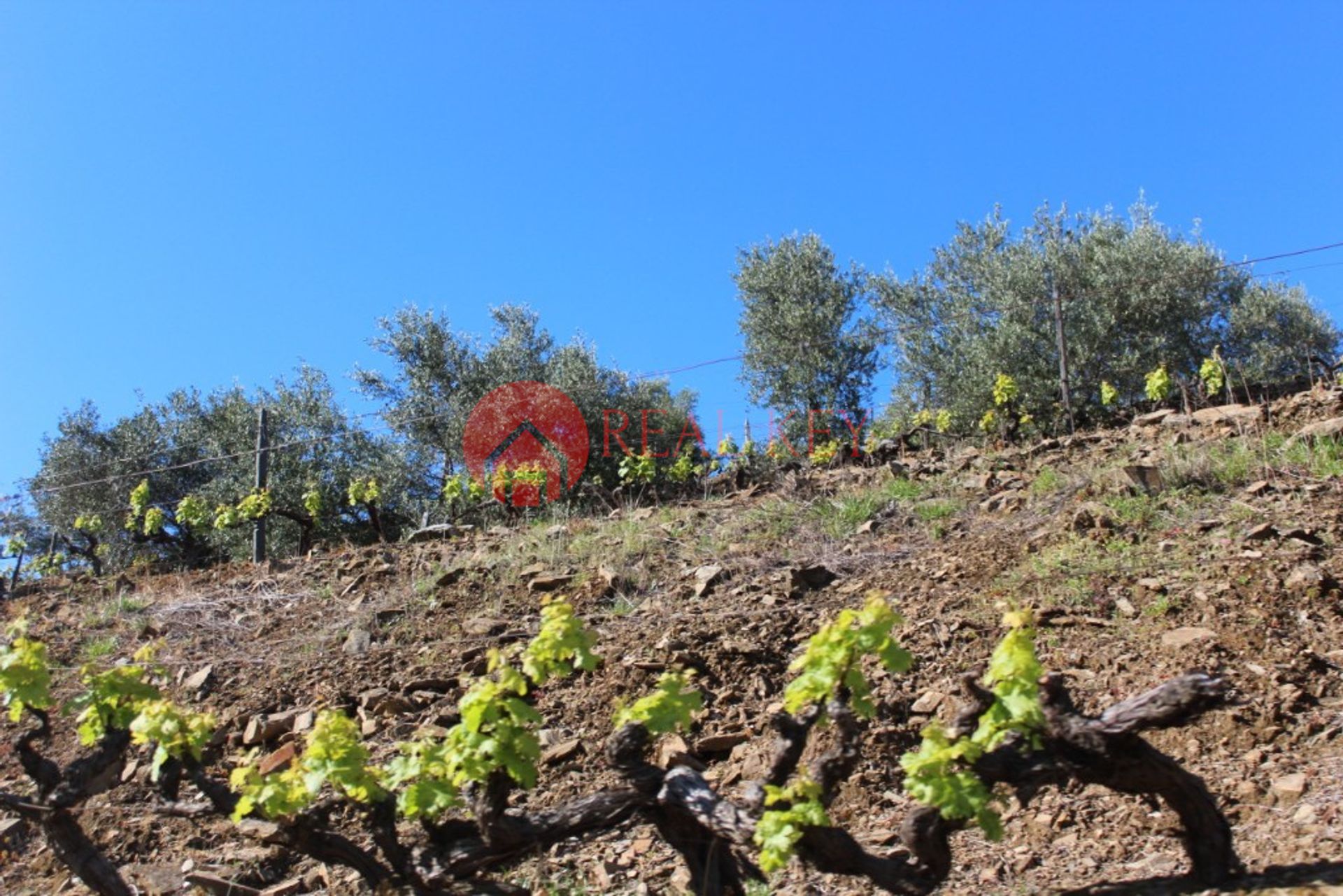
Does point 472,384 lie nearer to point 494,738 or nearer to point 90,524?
point 90,524

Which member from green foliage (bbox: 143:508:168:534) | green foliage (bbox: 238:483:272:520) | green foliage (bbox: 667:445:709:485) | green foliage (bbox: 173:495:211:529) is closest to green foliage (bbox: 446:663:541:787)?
green foliage (bbox: 667:445:709:485)

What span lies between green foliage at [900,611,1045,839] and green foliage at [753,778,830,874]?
0.26 m

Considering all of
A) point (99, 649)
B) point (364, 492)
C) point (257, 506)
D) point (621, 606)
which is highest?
point (364, 492)

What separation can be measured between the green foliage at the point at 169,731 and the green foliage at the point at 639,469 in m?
7.63

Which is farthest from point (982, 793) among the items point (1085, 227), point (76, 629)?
point (1085, 227)

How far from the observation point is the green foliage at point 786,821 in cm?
264

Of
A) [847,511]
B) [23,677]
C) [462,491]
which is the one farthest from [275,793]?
[462,491]

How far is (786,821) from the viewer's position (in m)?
2.72

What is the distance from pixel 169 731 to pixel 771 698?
2.76m

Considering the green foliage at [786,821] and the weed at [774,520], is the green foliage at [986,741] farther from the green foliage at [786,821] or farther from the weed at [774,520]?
the weed at [774,520]

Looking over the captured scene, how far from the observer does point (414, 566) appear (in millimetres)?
8625

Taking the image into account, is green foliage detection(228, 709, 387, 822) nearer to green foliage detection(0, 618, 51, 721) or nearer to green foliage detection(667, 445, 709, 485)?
green foliage detection(0, 618, 51, 721)

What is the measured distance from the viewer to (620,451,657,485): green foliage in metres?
11.4

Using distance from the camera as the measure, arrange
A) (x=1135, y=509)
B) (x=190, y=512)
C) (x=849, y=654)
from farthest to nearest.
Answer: (x=190, y=512) → (x=1135, y=509) → (x=849, y=654)
